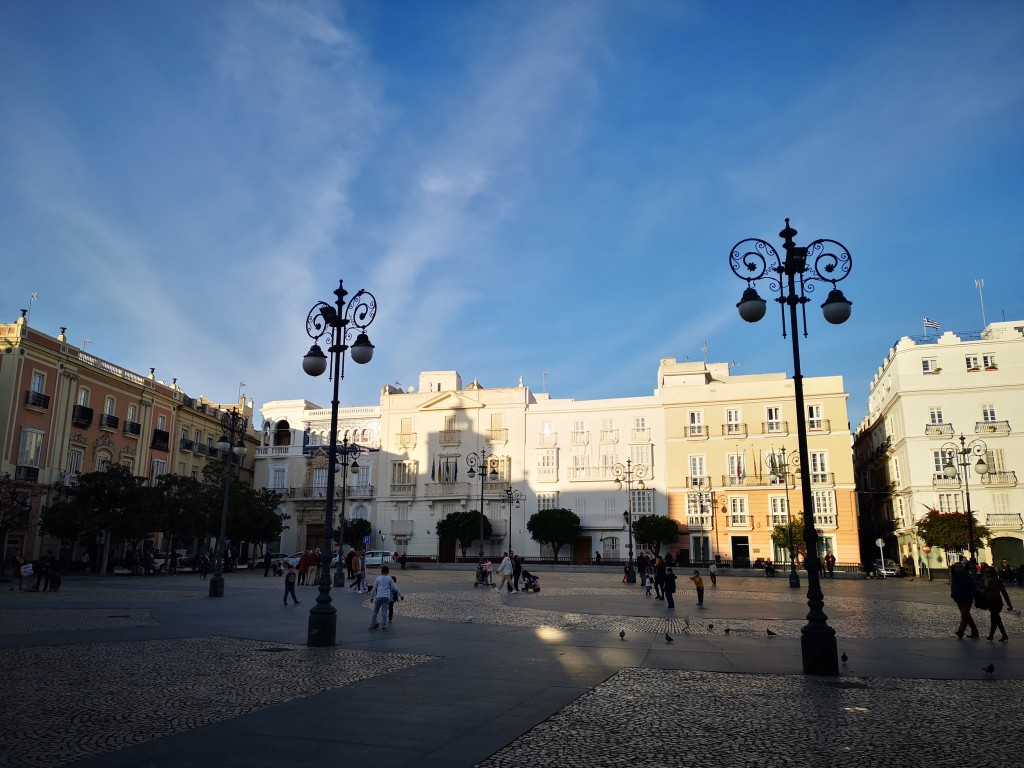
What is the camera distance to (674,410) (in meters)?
60.6

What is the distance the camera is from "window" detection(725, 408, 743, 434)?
5862 cm

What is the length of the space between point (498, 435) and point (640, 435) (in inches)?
499

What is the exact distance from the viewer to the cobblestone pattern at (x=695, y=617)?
17.1 m

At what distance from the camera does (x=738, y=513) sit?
56750 mm

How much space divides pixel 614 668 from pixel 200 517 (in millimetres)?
39790

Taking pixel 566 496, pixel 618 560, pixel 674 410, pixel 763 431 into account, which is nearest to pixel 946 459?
pixel 763 431

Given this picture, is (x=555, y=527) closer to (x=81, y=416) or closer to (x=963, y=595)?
(x=81, y=416)

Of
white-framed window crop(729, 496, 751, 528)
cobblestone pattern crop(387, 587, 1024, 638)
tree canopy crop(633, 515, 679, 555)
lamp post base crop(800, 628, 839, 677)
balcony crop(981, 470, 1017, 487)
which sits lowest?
cobblestone pattern crop(387, 587, 1024, 638)

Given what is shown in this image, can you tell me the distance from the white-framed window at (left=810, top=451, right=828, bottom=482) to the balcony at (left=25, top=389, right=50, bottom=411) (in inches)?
2035

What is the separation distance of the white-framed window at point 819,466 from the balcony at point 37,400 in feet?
170

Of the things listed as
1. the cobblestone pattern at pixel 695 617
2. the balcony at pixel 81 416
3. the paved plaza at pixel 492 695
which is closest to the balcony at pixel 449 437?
the balcony at pixel 81 416

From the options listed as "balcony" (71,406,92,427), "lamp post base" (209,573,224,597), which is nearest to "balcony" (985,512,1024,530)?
"lamp post base" (209,573,224,597)

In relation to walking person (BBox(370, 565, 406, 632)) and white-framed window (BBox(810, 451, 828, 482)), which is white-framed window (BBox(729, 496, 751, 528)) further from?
walking person (BBox(370, 565, 406, 632))

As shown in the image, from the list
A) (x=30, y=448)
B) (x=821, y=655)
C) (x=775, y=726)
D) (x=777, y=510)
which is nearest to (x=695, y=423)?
(x=777, y=510)
